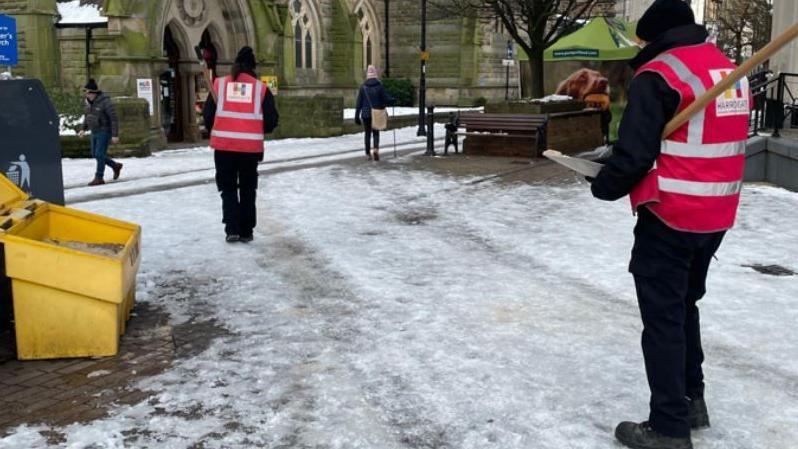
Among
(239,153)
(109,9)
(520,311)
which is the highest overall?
(109,9)

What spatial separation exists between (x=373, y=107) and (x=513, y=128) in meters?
2.98

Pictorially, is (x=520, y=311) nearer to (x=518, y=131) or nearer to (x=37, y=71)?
(x=518, y=131)

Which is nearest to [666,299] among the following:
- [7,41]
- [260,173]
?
[260,173]

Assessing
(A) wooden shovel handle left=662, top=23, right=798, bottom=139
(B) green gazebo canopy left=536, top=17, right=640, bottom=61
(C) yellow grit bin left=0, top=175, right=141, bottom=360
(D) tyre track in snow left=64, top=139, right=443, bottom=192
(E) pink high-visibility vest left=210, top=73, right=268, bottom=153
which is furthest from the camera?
(B) green gazebo canopy left=536, top=17, right=640, bottom=61

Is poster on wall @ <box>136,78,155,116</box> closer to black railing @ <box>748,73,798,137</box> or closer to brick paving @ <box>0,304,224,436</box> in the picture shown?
black railing @ <box>748,73,798,137</box>

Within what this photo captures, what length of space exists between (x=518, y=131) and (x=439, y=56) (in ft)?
76.0

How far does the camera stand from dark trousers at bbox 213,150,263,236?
27.9ft

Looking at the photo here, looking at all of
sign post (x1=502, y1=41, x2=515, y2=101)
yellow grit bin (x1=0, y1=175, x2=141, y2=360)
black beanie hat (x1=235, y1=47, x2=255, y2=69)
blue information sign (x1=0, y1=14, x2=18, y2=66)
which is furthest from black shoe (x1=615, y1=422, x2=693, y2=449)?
sign post (x1=502, y1=41, x2=515, y2=101)

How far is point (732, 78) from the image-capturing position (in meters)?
3.24

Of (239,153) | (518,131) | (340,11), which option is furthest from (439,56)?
(239,153)

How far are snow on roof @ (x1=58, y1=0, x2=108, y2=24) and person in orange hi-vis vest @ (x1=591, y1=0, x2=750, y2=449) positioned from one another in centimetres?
2072

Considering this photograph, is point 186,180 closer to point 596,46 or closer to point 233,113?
point 233,113

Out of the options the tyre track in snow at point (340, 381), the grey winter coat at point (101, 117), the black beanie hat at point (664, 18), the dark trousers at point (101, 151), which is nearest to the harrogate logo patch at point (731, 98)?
the black beanie hat at point (664, 18)

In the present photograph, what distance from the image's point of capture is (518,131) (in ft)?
57.7
